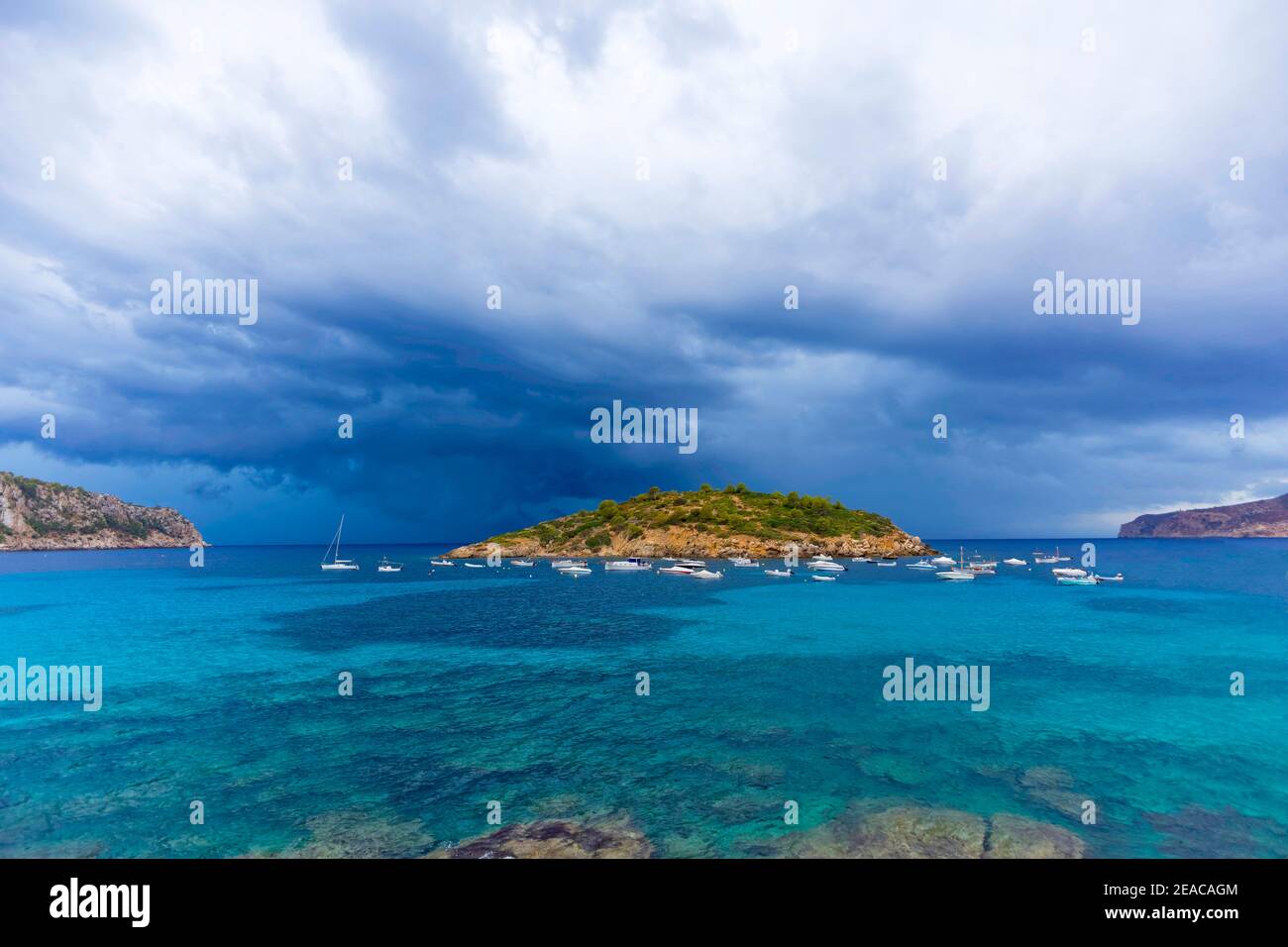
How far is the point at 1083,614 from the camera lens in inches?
2810

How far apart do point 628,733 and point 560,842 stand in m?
10.5

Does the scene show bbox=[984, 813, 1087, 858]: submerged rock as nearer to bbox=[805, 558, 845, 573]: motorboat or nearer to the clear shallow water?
the clear shallow water

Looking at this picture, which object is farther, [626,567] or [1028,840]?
[626,567]

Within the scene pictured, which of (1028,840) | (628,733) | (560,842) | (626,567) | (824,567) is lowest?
(626,567)

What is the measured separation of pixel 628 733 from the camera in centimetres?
2798

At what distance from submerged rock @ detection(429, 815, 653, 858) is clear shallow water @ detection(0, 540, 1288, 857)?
0.68m

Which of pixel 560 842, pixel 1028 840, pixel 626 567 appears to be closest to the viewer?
pixel 560 842

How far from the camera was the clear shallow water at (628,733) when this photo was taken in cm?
1955

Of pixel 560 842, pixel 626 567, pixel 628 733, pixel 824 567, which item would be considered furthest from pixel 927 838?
pixel 626 567

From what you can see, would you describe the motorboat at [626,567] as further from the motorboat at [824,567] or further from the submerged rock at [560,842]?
the submerged rock at [560,842]

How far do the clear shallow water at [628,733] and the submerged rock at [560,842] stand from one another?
68 cm

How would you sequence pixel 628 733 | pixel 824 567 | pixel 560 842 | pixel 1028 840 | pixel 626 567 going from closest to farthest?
pixel 560 842 < pixel 1028 840 < pixel 628 733 < pixel 824 567 < pixel 626 567

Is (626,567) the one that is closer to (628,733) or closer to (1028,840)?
(628,733)

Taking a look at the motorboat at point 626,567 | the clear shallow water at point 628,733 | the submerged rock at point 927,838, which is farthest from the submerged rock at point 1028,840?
the motorboat at point 626,567
